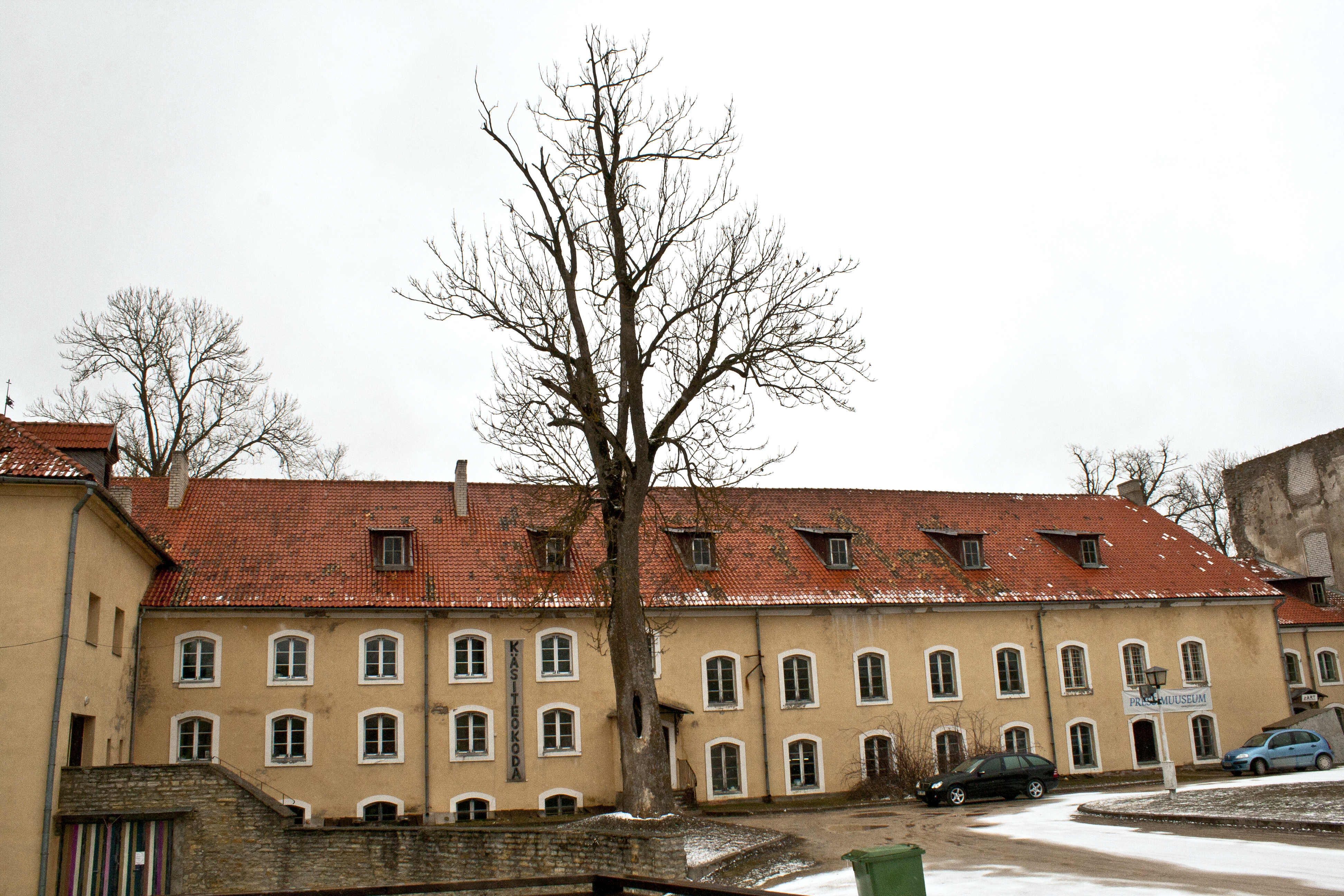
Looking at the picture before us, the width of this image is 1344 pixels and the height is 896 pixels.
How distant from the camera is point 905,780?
29.1 metres

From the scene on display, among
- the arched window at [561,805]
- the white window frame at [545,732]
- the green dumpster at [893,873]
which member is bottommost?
the arched window at [561,805]

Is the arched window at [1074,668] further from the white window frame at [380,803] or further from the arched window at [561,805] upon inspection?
the white window frame at [380,803]

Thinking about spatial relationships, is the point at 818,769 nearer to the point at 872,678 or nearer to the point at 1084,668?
the point at 872,678

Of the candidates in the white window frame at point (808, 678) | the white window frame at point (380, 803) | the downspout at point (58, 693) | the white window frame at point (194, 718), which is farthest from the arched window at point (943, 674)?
the downspout at point (58, 693)

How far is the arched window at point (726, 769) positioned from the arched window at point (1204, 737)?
14.2 m

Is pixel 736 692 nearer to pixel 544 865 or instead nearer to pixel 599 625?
pixel 599 625

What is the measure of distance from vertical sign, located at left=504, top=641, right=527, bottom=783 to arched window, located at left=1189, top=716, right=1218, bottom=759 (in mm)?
19987

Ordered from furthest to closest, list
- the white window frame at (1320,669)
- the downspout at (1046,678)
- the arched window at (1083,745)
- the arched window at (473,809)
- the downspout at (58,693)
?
the white window frame at (1320,669)
the arched window at (1083,745)
the downspout at (1046,678)
the arched window at (473,809)
the downspout at (58,693)

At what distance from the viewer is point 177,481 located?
2892 centimetres

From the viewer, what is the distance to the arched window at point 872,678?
30078mm

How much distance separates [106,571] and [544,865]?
11.0 m

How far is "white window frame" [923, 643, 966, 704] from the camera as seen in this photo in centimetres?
3062

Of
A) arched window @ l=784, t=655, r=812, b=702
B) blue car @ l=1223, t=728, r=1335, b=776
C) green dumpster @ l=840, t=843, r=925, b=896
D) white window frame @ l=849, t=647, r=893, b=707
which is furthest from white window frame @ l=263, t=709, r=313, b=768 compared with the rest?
blue car @ l=1223, t=728, r=1335, b=776

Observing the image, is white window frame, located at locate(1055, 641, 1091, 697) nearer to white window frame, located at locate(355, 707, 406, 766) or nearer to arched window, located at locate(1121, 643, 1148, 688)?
arched window, located at locate(1121, 643, 1148, 688)
